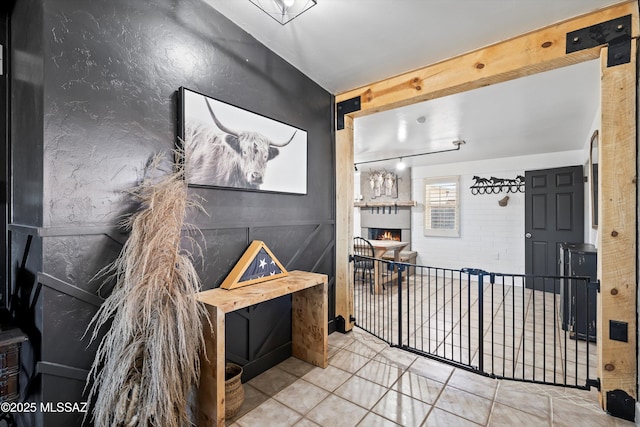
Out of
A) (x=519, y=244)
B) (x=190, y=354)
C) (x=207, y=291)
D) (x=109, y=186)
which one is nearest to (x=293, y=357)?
(x=207, y=291)

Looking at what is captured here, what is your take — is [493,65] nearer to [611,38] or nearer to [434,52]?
[434,52]

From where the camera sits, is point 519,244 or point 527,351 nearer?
point 527,351

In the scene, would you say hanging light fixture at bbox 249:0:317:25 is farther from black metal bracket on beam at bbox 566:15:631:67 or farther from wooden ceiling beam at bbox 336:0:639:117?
black metal bracket on beam at bbox 566:15:631:67

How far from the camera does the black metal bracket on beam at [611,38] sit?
1785mm

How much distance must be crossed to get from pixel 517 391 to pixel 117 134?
3.04 metres

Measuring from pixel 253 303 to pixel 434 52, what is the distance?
Answer: 7.73 feet

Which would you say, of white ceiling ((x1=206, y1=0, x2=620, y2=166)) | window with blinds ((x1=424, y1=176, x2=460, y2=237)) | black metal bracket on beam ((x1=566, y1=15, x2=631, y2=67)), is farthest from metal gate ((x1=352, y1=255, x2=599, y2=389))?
window with blinds ((x1=424, y1=176, x2=460, y2=237))

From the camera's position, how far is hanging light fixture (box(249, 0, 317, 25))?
6.12ft

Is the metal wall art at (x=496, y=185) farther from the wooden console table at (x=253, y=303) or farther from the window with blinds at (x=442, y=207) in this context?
the wooden console table at (x=253, y=303)

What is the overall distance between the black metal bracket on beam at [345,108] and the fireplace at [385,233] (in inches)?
173

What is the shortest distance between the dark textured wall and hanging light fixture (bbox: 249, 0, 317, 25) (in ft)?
1.03

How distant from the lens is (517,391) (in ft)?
6.89

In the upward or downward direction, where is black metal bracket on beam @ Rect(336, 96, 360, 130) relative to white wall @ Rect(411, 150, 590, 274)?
upward

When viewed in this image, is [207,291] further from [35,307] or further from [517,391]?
[517,391]
